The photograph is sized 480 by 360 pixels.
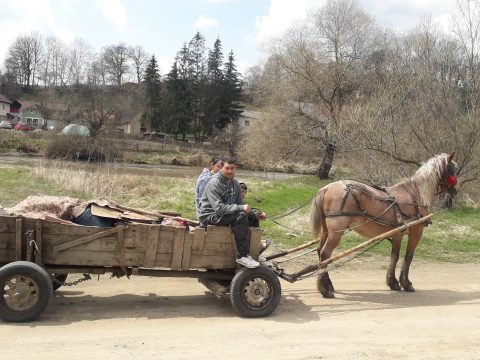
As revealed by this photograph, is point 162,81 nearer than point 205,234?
No

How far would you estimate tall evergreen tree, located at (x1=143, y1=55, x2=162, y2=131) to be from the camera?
63.4 m

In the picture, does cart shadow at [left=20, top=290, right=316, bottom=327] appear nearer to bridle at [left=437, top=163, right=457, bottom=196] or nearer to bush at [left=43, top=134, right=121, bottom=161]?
bridle at [left=437, top=163, right=457, bottom=196]

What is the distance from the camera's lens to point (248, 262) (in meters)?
5.56

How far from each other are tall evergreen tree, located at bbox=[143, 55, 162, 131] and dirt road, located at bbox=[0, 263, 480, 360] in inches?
2273

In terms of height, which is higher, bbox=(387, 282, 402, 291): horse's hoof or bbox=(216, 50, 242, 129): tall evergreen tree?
bbox=(216, 50, 242, 129): tall evergreen tree

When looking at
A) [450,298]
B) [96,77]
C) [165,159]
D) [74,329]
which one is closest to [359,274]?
[450,298]

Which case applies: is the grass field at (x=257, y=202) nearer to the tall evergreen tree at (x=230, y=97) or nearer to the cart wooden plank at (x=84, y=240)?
the cart wooden plank at (x=84, y=240)

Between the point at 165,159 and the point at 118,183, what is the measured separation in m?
27.3

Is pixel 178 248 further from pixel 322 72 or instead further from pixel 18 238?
pixel 322 72

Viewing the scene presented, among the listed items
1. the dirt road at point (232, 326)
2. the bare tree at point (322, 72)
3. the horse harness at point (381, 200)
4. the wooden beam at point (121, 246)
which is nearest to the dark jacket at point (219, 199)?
the wooden beam at point (121, 246)

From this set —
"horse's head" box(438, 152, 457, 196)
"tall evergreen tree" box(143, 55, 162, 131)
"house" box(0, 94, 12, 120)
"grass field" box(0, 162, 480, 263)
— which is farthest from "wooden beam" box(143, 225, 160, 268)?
"house" box(0, 94, 12, 120)

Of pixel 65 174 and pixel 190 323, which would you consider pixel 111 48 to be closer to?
pixel 65 174

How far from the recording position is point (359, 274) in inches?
341

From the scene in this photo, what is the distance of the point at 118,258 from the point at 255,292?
1636mm
